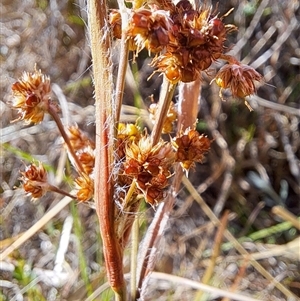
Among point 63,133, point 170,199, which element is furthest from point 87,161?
point 170,199

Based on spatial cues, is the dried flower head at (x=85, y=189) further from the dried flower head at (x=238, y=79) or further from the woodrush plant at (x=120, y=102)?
the dried flower head at (x=238, y=79)

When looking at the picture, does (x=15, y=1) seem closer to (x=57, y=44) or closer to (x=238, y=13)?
(x=57, y=44)

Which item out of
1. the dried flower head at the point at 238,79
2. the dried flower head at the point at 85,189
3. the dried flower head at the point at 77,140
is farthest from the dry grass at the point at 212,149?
the dried flower head at the point at 238,79

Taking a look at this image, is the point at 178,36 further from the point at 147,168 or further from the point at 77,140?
the point at 77,140

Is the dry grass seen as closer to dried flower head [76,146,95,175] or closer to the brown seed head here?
Result: dried flower head [76,146,95,175]

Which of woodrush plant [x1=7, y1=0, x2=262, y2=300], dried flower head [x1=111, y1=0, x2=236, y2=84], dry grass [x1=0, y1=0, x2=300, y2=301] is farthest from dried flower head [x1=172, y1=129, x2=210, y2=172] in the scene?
dry grass [x1=0, y1=0, x2=300, y2=301]

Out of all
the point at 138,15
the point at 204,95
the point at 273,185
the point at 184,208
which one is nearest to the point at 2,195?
the point at 184,208
